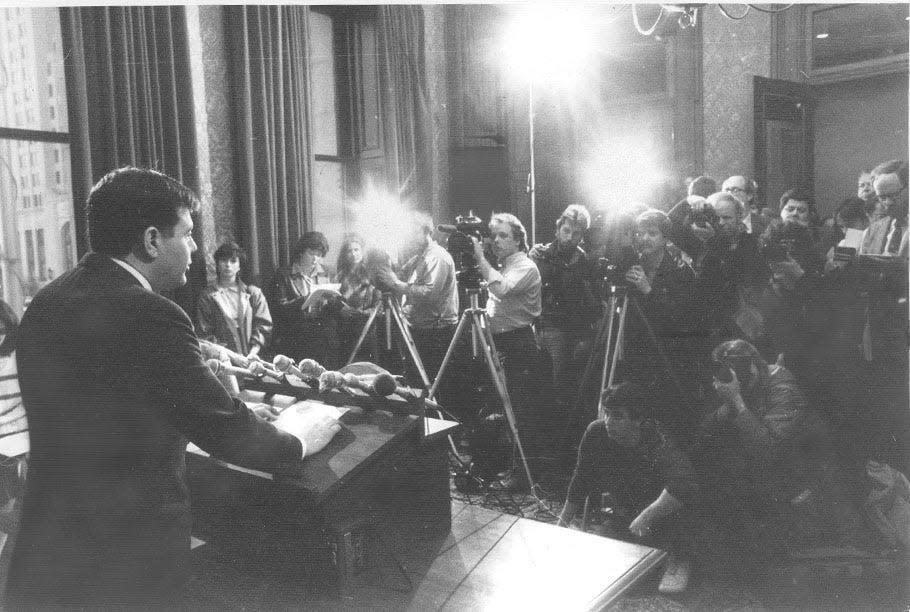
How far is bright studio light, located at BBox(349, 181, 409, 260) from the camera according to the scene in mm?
4324

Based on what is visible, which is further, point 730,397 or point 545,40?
point 545,40

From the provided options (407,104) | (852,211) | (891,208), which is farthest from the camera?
(407,104)

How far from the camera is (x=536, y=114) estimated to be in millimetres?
3869

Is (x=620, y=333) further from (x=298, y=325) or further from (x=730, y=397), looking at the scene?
(x=298, y=325)

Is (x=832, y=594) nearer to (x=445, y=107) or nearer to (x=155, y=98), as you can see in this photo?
(x=445, y=107)

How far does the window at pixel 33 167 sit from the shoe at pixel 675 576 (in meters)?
2.91

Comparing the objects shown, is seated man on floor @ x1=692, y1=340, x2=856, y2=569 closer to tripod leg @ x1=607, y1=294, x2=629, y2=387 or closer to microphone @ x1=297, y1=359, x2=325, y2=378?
tripod leg @ x1=607, y1=294, x2=629, y2=387

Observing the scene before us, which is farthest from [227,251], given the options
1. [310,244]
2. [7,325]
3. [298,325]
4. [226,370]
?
[226,370]

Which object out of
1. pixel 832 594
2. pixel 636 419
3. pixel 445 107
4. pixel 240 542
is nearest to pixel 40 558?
pixel 240 542

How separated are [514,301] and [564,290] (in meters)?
0.29

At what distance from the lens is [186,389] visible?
1411 millimetres

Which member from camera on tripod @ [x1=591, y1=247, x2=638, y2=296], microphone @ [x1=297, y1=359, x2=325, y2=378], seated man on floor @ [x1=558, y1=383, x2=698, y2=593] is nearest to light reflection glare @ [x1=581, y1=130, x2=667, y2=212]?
camera on tripod @ [x1=591, y1=247, x2=638, y2=296]

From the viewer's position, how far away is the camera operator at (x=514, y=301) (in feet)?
12.8

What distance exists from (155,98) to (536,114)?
1.98 metres
